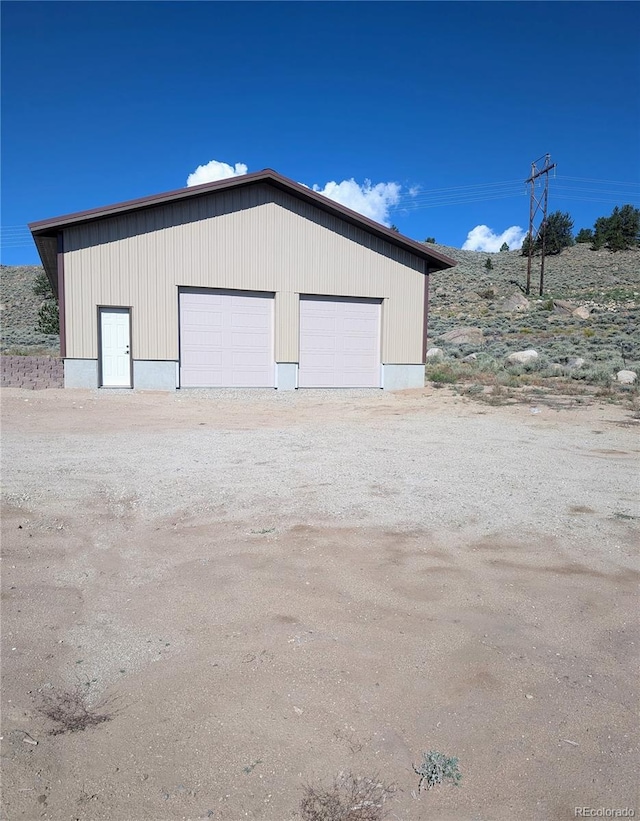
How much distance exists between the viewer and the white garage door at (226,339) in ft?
55.1

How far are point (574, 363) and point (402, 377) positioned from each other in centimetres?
672

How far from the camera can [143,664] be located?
9.91 ft

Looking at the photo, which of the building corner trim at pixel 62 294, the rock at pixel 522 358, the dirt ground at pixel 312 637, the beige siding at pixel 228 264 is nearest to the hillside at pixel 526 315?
the rock at pixel 522 358

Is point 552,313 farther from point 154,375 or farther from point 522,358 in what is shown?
point 154,375

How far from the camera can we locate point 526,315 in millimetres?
39562

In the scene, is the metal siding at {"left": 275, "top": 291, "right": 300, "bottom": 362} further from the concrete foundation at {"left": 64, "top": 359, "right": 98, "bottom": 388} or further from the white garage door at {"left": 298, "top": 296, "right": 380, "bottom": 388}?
the concrete foundation at {"left": 64, "top": 359, "right": 98, "bottom": 388}

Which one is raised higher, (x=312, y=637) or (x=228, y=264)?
(x=228, y=264)

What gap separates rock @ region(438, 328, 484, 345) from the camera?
31062 mm

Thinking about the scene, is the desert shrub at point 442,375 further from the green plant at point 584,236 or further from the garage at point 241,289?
the green plant at point 584,236

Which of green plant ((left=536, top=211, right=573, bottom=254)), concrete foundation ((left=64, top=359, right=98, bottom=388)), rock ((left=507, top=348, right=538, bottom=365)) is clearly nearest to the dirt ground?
concrete foundation ((left=64, top=359, right=98, bottom=388))

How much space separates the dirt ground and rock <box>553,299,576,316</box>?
120 ft

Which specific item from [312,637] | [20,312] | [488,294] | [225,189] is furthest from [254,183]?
[20,312]

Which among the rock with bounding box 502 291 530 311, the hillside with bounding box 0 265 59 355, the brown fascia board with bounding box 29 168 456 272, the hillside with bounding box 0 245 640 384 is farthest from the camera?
the rock with bounding box 502 291 530 311

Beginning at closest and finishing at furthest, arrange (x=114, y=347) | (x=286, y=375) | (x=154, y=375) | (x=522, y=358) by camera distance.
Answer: (x=114, y=347)
(x=154, y=375)
(x=286, y=375)
(x=522, y=358)
